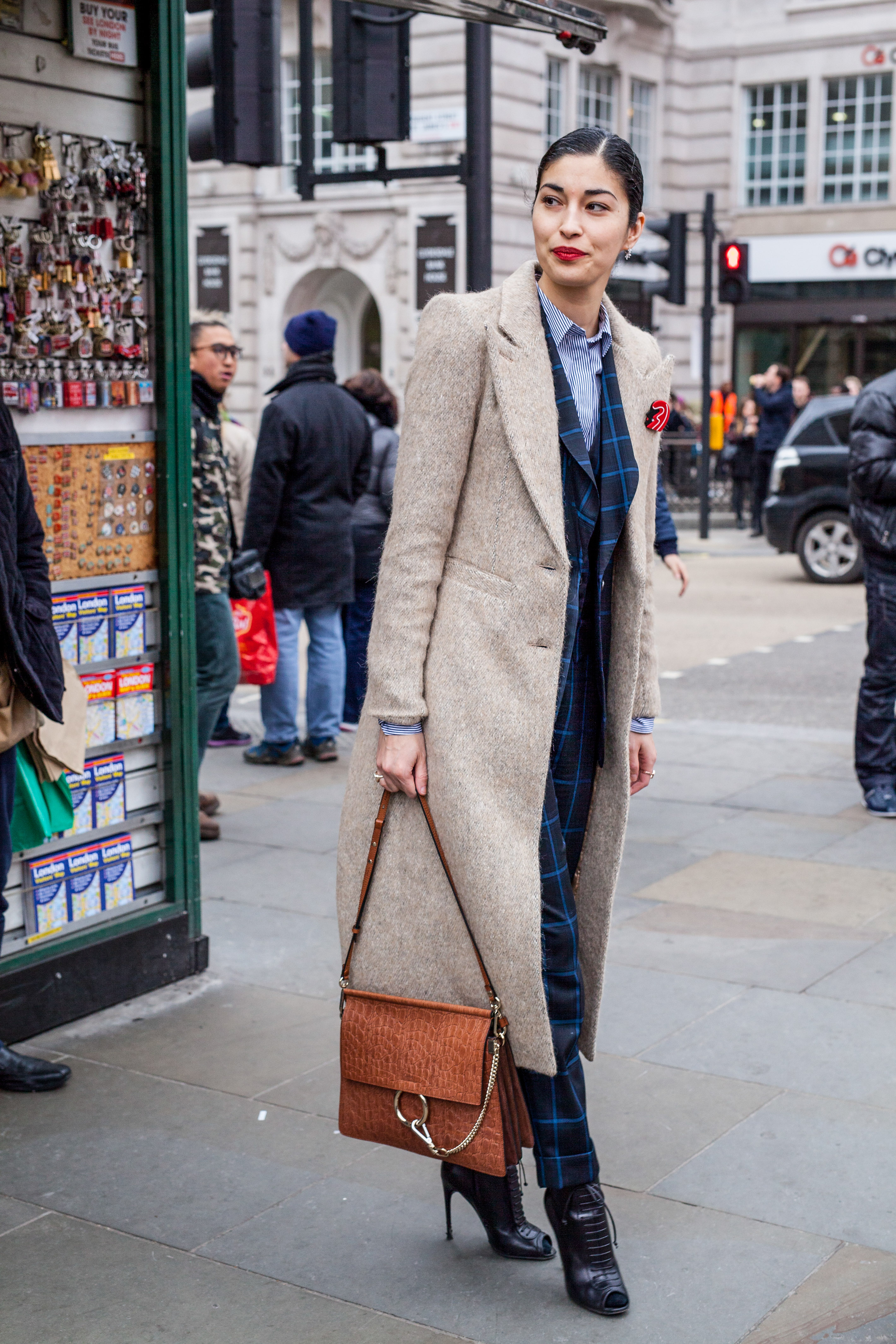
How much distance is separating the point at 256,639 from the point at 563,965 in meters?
4.72

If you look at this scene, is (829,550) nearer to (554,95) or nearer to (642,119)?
(554,95)

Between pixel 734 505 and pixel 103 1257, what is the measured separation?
2067 cm

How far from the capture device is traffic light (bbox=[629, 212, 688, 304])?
47.7 ft

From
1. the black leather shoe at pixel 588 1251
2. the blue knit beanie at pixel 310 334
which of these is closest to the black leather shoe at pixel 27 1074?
the black leather shoe at pixel 588 1251

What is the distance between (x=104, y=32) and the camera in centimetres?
423

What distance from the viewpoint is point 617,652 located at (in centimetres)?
300

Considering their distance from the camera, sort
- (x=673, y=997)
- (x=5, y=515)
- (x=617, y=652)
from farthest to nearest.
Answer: (x=673, y=997) < (x=5, y=515) < (x=617, y=652)

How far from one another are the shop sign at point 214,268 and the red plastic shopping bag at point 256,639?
20487 millimetres

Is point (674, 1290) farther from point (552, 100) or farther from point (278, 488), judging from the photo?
point (552, 100)

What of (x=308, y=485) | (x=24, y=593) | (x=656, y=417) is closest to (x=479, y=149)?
(x=308, y=485)

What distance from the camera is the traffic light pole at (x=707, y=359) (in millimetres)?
19938

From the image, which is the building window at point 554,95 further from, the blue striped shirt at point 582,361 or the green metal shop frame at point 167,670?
the blue striped shirt at point 582,361

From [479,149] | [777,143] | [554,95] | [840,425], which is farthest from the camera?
[777,143]

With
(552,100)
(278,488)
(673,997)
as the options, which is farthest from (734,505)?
(673,997)
